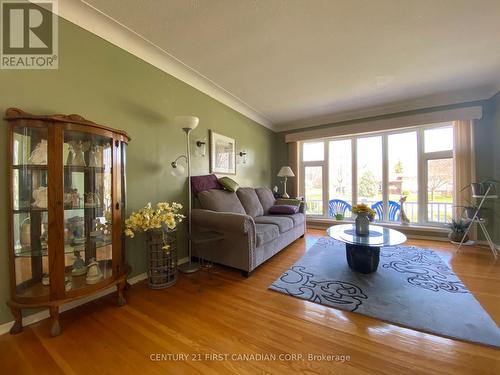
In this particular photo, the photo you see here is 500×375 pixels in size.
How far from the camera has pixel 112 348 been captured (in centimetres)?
123

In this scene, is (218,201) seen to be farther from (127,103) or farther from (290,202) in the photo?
(290,202)

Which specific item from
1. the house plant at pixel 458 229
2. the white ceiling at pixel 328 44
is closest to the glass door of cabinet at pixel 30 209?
the white ceiling at pixel 328 44

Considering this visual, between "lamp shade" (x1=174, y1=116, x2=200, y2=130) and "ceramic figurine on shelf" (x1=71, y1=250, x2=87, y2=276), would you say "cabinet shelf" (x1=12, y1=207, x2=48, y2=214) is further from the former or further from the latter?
"lamp shade" (x1=174, y1=116, x2=200, y2=130)

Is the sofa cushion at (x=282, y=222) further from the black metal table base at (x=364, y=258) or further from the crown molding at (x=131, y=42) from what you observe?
the crown molding at (x=131, y=42)

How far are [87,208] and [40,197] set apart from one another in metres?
0.28

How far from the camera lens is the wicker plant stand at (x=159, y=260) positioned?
198 cm

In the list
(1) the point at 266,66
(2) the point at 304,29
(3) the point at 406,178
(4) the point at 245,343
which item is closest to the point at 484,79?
(3) the point at 406,178

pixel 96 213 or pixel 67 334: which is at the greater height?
pixel 96 213

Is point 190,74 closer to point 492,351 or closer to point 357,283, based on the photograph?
point 357,283

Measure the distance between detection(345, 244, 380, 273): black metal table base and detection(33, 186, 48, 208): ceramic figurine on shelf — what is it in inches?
115

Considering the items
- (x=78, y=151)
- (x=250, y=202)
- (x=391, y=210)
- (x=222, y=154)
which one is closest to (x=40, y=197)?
(x=78, y=151)

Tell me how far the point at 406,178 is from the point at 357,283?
3102mm

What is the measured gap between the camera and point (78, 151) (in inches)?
60.7

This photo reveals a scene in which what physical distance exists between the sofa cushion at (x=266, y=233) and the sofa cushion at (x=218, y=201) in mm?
540
